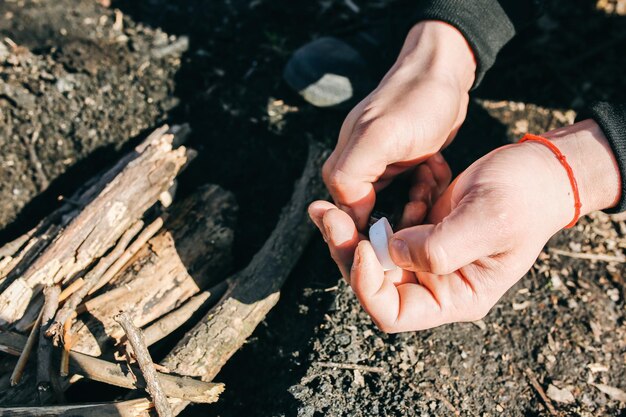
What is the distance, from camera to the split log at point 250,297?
2.37 meters

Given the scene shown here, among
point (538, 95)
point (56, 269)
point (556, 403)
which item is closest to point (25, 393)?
point (56, 269)

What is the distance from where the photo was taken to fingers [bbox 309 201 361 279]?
216cm

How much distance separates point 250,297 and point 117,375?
2.35ft

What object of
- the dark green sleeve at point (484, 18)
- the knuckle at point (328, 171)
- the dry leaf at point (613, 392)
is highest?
the dark green sleeve at point (484, 18)

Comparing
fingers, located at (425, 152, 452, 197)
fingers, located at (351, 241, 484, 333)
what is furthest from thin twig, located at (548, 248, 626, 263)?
fingers, located at (351, 241, 484, 333)

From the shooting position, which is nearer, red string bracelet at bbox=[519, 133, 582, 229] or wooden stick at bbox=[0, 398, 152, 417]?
wooden stick at bbox=[0, 398, 152, 417]

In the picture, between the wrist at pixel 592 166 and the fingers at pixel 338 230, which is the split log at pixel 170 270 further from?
the wrist at pixel 592 166

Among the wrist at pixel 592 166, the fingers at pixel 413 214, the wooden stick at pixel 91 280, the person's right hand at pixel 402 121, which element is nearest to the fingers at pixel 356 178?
the person's right hand at pixel 402 121

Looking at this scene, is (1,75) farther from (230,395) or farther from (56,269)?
(230,395)

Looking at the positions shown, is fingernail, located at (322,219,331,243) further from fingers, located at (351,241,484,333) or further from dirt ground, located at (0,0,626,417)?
dirt ground, located at (0,0,626,417)

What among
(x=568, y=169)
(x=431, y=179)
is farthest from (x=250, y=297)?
(x=568, y=169)

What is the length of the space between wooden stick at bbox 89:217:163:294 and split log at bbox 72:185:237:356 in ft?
0.14

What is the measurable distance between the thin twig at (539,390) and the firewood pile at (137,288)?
1.36 meters

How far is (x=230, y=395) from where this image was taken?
8.27 feet
